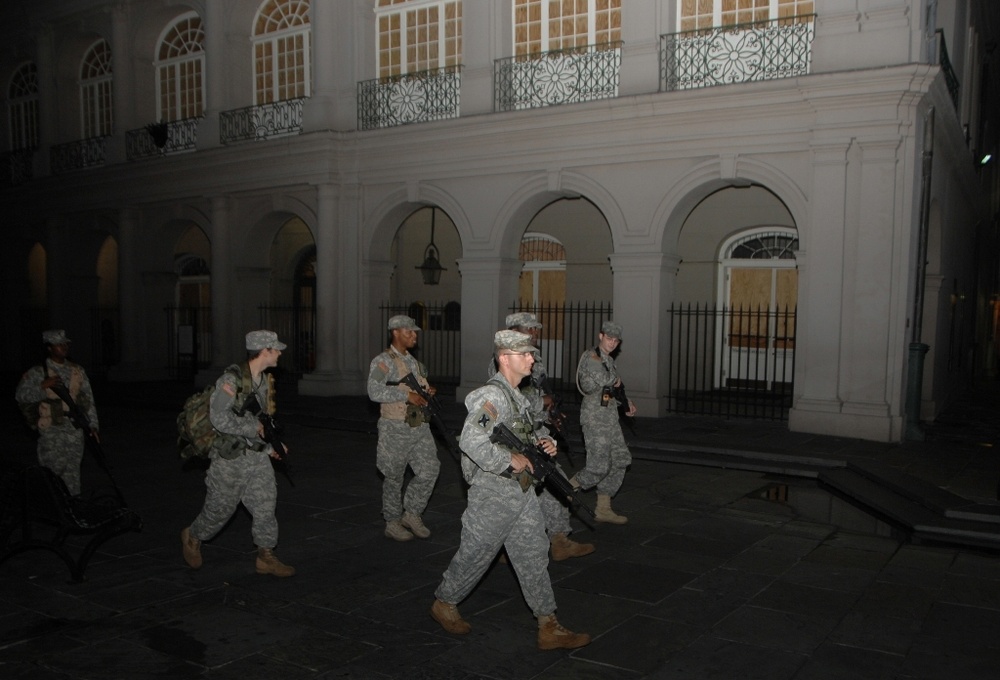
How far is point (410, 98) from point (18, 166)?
14490 mm

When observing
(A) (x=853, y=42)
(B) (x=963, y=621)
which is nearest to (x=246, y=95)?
(A) (x=853, y=42)

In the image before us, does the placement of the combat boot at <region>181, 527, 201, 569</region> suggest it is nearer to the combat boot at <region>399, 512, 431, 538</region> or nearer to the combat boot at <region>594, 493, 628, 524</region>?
the combat boot at <region>399, 512, 431, 538</region>

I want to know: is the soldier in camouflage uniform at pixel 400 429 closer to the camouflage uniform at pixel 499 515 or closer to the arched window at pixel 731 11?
the camouflage uniform at pixel 499 515

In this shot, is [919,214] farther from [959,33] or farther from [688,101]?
[959,33]

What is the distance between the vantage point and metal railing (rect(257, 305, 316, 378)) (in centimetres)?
2055

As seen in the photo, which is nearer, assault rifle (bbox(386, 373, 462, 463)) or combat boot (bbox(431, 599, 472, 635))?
combat boot (bbox(431, 599, 472, 635))

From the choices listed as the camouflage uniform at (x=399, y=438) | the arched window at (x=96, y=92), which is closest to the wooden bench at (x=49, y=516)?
the camouflage uniform at (x=399, y=438)

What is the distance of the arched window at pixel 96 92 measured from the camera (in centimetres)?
2211

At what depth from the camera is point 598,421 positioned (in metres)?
7.47

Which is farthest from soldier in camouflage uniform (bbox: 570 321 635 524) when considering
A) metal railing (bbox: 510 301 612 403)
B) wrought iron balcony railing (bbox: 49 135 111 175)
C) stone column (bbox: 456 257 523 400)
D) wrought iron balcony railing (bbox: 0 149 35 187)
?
wrought iron balcony railing (bbox: 0 149 35 187)

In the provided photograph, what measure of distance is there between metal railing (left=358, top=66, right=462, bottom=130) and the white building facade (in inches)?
2.2

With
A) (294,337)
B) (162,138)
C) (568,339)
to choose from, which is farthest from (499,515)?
(162,138)

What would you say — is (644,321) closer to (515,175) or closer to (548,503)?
(515,175)

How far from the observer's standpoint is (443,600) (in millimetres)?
4949
